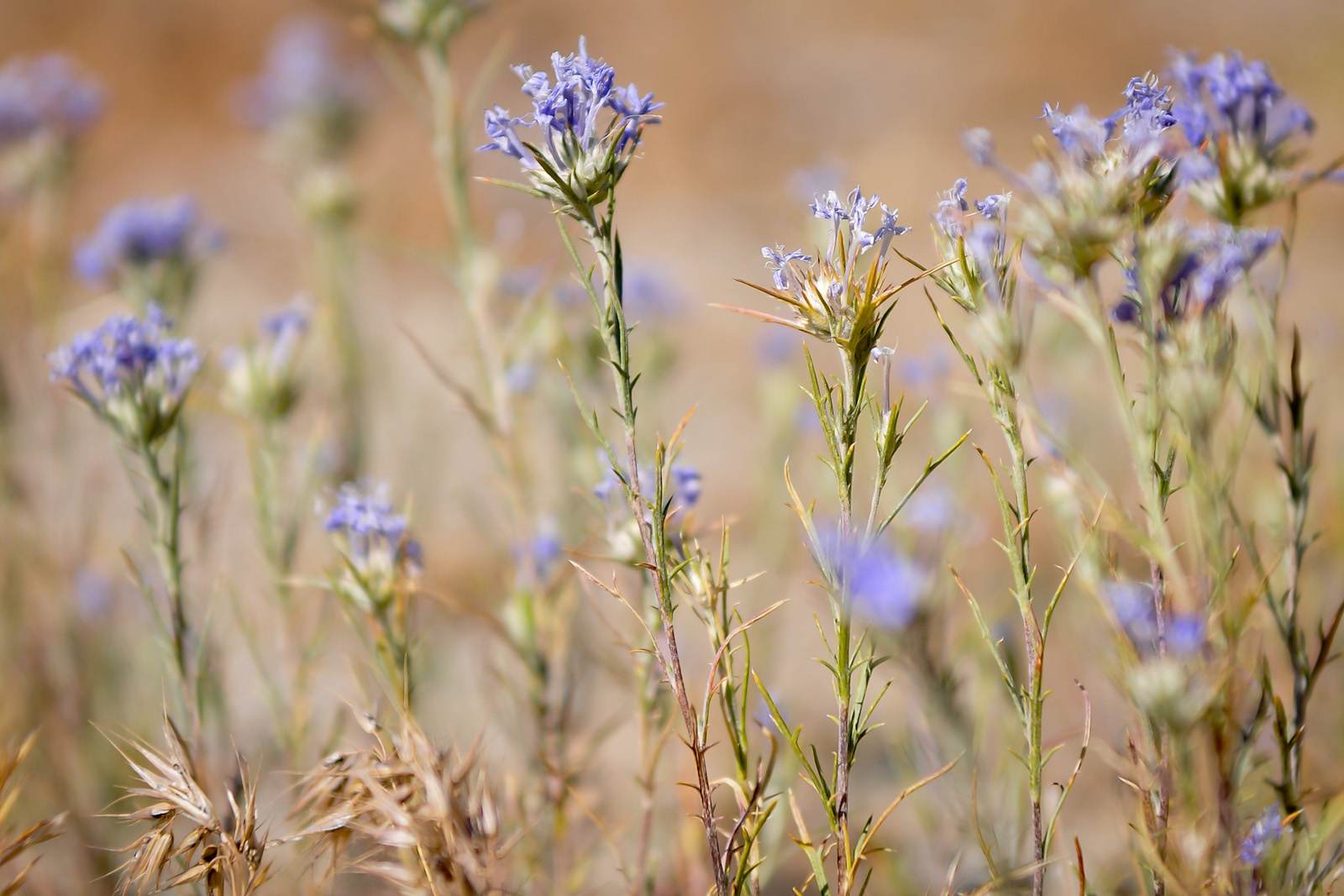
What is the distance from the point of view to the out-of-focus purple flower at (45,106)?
7.41ft

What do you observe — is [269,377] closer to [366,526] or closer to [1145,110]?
[366,526]

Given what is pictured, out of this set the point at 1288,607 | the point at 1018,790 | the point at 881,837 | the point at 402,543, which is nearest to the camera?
the point at 1288,607

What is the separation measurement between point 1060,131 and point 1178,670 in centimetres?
52

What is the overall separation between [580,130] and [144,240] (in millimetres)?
1635

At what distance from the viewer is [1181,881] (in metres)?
0.76

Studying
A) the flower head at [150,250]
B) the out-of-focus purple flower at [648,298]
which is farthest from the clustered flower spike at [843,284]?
the flower head at [150,250]

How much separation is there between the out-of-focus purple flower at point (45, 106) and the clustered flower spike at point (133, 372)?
1493mm

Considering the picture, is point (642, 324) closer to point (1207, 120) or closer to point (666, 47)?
point (1207, 120)

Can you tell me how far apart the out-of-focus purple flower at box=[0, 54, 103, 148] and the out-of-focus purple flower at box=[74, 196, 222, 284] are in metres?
0.52

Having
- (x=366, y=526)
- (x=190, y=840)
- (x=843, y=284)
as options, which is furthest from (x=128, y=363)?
(x=843, y=284)

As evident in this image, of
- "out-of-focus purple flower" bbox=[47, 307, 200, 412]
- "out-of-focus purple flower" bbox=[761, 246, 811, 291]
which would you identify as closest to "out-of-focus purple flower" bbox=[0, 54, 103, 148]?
"out-of-focus purple flower" bbox=[47, 307, 200, 412]

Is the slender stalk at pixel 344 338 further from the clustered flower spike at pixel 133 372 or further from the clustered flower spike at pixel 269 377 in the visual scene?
the clustered flower spike at pixel 133 372

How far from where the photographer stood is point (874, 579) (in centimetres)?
73

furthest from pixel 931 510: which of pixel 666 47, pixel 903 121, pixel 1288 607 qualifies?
pixel 666 47
